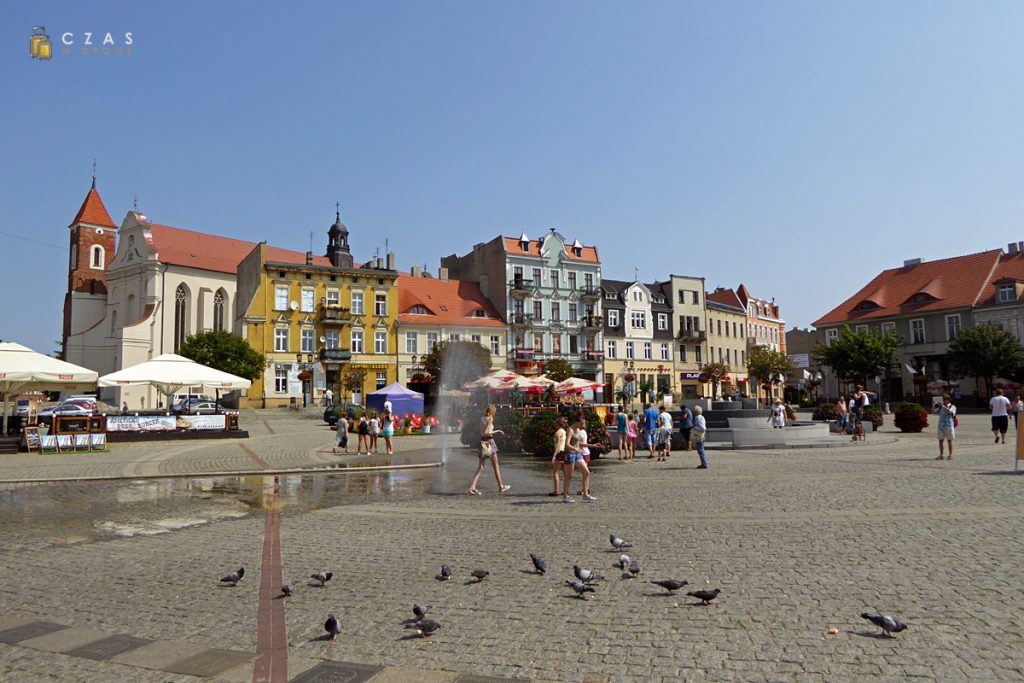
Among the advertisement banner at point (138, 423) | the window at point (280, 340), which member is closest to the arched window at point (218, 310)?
the window at point (280, 340)

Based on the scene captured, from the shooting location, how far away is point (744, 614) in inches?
221

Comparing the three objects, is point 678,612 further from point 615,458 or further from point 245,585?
point 615,458

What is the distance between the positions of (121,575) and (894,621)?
23.7ft

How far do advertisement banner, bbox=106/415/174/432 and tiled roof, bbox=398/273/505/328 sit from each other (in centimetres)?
3268

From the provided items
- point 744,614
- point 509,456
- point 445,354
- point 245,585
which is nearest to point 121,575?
point 245,585

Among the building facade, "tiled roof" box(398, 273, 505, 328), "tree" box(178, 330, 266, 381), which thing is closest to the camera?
"tree" box(178, 330, 266, 381)

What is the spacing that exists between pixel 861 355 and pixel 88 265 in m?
75.1

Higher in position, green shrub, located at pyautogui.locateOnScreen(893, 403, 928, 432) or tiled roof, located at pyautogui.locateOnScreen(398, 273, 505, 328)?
tiled roof, located at pyautogui.locateOnScreen(398, 273, 505, 328)

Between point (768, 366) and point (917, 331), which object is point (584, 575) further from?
point (768, 366)

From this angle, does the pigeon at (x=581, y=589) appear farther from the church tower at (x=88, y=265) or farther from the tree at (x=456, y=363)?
the church tower at (x=88, y=265)

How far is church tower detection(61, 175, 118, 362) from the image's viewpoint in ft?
228

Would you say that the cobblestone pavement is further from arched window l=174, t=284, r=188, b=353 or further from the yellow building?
arched window l=174, t=284, r=188, b=353

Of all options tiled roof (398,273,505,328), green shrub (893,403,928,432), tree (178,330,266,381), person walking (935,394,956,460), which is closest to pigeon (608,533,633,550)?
person walking (935,394,956,460)

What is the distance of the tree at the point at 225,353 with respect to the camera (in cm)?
4962
